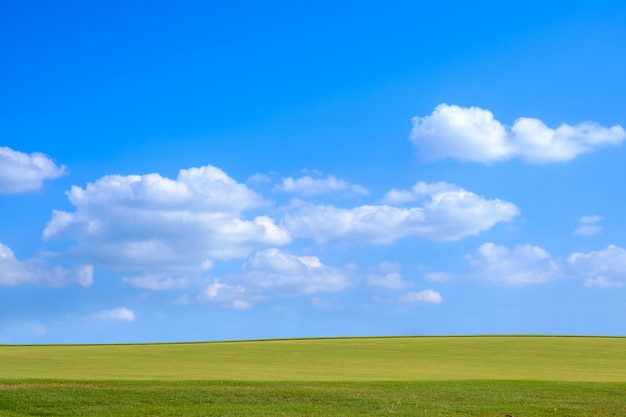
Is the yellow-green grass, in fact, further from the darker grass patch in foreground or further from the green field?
the darker grass patch in foreground

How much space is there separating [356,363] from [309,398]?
21.6 meters

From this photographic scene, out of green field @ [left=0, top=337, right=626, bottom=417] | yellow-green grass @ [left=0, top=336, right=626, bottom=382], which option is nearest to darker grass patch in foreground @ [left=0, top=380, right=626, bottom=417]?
green field @ [left=0, top=337, right=626, bottom=417]

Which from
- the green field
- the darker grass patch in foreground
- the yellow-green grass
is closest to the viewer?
the darker grass patch in foreground

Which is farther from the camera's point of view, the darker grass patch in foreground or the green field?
the green field

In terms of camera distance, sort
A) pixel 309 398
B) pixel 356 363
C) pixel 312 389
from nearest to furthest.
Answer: pixel 309 398
pixel 312 389
pixel 356 363

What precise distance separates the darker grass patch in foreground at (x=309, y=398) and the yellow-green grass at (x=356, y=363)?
Result: 2.96 m

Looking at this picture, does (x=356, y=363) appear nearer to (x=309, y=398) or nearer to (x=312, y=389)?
(x=312, y=389)

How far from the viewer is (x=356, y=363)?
47.6 metres

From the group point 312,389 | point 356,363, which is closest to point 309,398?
point 312,389

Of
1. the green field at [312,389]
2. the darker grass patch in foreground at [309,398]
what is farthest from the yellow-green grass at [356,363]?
the darker grass patch in foreground at [309,398]

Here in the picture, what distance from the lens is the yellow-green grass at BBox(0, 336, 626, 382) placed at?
35.3m

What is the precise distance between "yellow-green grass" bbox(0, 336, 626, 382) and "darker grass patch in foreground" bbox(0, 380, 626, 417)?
2963 mm

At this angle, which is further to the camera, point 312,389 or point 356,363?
point 356,363

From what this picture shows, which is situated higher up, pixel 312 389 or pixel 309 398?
pixel 312 389
